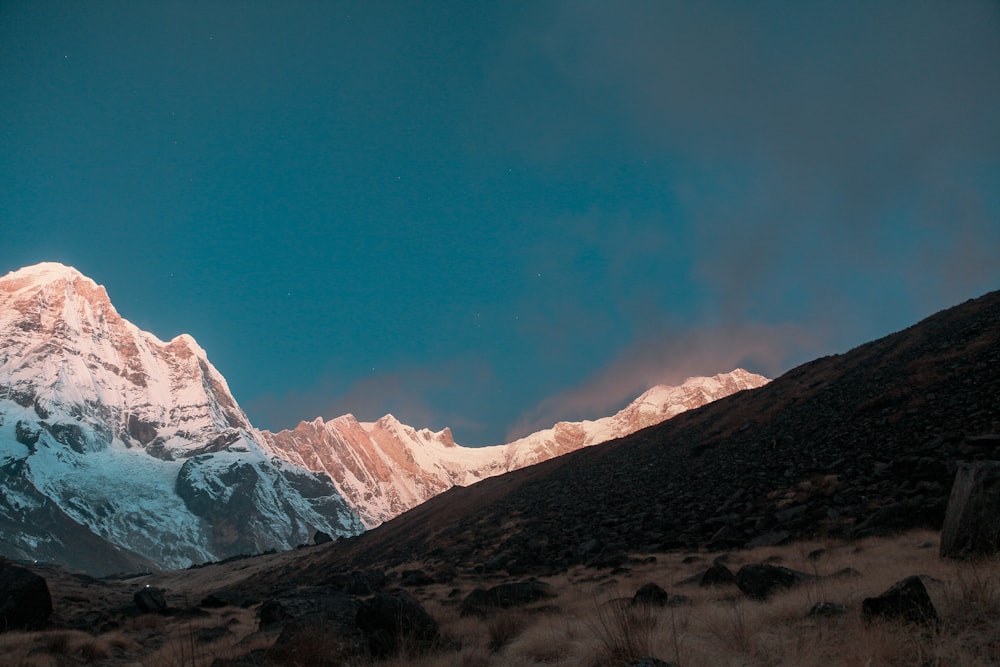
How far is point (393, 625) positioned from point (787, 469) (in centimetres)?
1989

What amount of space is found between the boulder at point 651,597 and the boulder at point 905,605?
4.39m

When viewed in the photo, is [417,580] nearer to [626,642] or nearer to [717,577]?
[717,577]

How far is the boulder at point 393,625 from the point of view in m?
9.15

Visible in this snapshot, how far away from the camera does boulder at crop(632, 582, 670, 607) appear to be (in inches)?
407

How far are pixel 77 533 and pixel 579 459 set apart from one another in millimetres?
223599

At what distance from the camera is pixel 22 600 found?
16438mm

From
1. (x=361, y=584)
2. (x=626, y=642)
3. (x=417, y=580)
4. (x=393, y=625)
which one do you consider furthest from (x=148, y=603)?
(x=626, y=642)

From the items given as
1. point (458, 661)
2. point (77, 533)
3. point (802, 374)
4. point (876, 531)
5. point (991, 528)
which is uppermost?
point (77, 533)

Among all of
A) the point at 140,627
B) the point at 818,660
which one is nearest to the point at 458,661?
the point at 818,660

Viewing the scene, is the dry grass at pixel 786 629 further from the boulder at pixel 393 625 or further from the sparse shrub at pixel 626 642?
the boulder at pixel 393 625

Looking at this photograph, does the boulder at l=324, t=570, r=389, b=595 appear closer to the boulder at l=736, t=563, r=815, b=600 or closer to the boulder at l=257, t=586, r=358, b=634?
the boulder at l=257, t=586, r=358, b=634

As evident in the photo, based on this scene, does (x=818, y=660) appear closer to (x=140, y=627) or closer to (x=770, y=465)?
(x=140, y=627)

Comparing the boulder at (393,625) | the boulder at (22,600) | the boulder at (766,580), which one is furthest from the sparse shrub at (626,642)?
the boulder at (22,600)

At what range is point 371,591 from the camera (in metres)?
22.9
